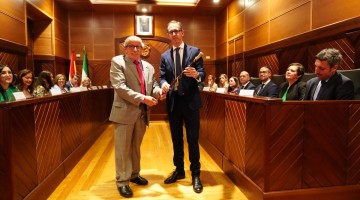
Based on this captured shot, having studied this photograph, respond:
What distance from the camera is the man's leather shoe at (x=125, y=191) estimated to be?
7.06ft

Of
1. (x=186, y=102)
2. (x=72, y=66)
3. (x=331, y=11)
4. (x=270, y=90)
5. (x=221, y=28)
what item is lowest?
(x=186, y=102)

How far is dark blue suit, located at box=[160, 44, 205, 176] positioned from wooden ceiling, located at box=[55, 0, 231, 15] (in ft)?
16.3

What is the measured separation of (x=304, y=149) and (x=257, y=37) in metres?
4.06

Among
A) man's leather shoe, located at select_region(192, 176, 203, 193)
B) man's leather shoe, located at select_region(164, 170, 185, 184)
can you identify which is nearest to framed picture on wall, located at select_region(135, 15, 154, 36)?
man's leather shoe, located at select_region(164, 170, 185, 184)

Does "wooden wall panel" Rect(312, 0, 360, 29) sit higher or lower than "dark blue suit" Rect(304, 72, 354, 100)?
higher

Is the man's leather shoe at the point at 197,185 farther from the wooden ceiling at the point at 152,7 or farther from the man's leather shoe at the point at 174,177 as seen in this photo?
the wooden ceiling at the point at 152,7

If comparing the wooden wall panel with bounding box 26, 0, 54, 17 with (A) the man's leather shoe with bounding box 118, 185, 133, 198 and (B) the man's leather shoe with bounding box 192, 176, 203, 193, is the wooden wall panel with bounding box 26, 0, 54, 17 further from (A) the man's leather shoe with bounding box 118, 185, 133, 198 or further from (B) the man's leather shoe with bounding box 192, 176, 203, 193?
(B) the man's leather shoe with bounding box 192, 176, 203, 193

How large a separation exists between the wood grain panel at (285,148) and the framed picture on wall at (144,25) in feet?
21.7

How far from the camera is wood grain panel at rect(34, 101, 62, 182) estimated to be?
2.06 m

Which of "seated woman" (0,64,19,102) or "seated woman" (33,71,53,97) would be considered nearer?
"seated woman" (0,64,19,102)

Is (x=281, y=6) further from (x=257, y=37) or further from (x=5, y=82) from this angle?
(x=5, y=82)

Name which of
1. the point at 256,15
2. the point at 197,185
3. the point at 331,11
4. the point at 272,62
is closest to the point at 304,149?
the point at 197,185

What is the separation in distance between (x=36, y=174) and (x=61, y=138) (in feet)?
2.25

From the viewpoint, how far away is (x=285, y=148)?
1849 mm
